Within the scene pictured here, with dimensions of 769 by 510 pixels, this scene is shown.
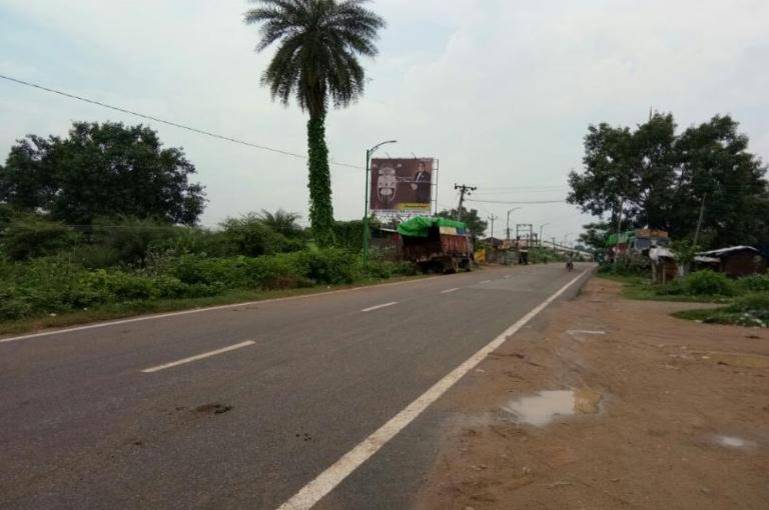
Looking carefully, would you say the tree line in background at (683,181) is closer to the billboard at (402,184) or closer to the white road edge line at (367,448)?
the billboard at (402,184)

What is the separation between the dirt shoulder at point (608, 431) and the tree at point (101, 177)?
142 ft

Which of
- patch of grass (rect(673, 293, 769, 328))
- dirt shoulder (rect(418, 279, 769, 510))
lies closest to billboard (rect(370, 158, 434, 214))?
patch of grass (rect(673, 293, 769, 328))

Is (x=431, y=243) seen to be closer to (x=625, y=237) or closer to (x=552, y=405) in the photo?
(x=625, y=237)

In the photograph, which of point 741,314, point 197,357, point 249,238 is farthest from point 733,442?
point 249,238

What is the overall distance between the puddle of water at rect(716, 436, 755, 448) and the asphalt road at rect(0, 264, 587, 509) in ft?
8.38

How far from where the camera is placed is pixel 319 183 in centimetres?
3166

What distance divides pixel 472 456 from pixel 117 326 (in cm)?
875

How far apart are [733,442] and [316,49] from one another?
27.3 meters

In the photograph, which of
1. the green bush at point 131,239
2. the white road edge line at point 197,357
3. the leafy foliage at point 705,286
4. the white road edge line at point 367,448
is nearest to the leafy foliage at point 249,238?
the green bush at point 131,239

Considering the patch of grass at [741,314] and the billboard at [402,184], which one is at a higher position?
the billboard at [402,184]

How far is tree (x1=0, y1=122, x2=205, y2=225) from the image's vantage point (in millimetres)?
47281

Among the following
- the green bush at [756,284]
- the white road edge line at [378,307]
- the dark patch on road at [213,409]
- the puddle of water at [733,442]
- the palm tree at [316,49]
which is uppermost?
Result: the palm tree at [316,49]

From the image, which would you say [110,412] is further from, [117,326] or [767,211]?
[767,211]

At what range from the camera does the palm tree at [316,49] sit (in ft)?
97.0
